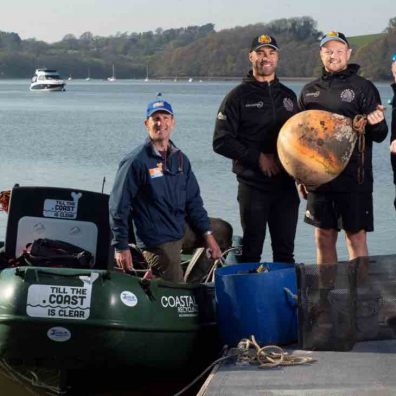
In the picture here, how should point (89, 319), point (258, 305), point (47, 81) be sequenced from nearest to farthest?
point (89, 319), point (258, 305), point (47, 81)

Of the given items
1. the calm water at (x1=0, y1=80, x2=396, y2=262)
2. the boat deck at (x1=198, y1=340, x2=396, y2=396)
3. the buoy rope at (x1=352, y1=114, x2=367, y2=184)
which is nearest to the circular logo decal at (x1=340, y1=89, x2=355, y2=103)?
the buoy rope at (x1=352, y1=114, x2=367, y2=184)

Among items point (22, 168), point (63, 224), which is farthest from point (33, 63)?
point (63, 224)

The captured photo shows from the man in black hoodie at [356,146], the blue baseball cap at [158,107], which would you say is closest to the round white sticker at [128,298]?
the blue baseball cap at [158,107]

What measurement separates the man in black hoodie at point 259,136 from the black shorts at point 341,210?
0.57ft

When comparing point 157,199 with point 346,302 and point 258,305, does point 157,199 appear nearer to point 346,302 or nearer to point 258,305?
point 258,305

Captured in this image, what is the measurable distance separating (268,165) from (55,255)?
142 centimetres

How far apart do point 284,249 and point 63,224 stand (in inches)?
55.6

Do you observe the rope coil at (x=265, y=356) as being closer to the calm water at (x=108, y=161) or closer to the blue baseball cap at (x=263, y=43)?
the blue baseball cap at (x=263, y=43)

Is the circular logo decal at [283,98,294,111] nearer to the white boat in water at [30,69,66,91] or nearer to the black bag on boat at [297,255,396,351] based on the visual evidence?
the black bag on boat at [297,255,396,351]

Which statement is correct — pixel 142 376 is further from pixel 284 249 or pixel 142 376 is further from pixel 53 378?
pixel 284 249

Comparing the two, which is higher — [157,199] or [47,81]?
[157,199]

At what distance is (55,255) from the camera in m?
6.88

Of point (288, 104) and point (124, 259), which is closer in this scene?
point (124, 259)

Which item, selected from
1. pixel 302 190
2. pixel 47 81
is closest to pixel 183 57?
pixel 47 81
